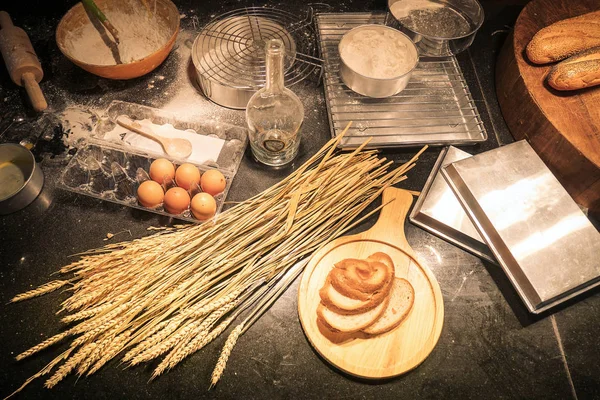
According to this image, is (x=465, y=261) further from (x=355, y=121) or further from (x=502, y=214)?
(x=355, y=121)

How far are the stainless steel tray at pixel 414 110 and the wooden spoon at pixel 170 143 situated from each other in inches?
20.8

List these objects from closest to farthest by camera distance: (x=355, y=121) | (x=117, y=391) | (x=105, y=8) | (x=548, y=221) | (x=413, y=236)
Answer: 1. (x=117, y=391)
2. (x=548, y=221)
3. (x=413, y=236)
4. (x=355, y=121)
5. (x=105, y=8)

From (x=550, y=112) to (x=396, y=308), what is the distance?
906 mm

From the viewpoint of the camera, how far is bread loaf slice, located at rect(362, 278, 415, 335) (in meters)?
1.17

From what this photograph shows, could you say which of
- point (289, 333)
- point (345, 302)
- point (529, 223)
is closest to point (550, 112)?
point (529, 223)

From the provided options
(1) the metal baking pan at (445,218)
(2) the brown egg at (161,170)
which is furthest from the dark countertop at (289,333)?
(2) the brown egg at (161,170)

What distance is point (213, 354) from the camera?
1206mm

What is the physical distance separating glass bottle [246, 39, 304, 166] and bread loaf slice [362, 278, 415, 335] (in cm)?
59

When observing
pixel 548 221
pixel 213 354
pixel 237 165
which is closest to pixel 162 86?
pixel 237 165

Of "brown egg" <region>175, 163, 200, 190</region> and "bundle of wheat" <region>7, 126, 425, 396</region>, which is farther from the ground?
"brown egg" <region>175, 163, 200, 190</region>

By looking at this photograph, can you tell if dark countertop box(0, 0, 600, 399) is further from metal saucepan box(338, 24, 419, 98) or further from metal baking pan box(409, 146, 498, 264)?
metal saucepan box(338, 24, 419, 98)

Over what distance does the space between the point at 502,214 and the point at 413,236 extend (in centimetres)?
29

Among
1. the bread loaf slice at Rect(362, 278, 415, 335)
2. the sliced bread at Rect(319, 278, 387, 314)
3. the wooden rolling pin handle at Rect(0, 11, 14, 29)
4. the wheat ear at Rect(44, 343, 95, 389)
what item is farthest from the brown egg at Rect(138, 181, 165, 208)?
the wooden rolling pin handle at Rect(0, 11, 14, 29)

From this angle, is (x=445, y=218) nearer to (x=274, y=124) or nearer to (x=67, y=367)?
(x=274, y=124)
